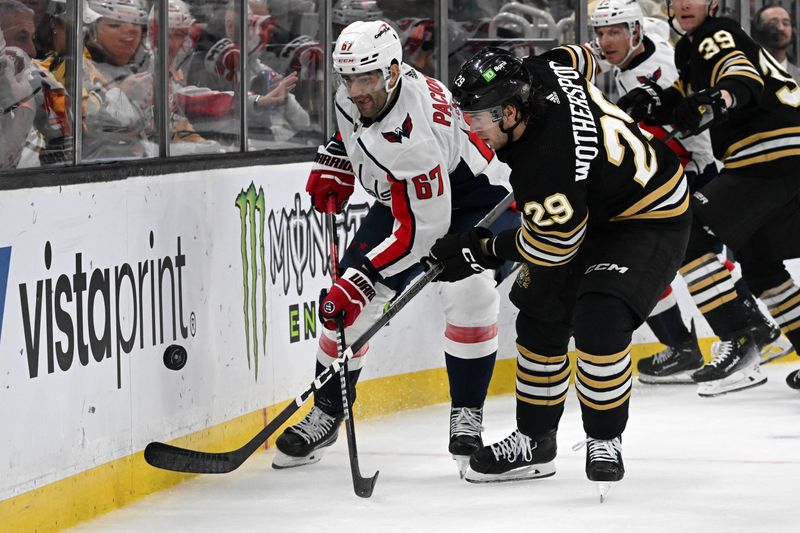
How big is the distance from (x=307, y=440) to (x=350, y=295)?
510 mm

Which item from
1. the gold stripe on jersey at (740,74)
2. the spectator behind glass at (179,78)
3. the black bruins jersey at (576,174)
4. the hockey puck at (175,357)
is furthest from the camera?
the gold stripe on jersey at (740,74)

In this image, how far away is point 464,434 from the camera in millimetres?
3947

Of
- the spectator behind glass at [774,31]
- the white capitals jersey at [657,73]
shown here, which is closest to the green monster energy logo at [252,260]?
the white capitals jersey at [657,73]

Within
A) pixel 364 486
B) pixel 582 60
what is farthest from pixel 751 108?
pixel 364 486

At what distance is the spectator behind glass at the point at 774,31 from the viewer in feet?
21.1

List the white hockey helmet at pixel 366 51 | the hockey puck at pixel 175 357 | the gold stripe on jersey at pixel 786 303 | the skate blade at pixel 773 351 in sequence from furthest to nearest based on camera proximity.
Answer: the skate blade at pixel 773 351 < the gold stripe on jersey at pixel 786 303 < the hockey puck at pixel 175 357 < the white hockey helmet at pixel 366 51

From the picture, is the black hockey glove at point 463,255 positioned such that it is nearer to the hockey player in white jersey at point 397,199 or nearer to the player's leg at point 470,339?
the hockey player in white jersey at point 397,199

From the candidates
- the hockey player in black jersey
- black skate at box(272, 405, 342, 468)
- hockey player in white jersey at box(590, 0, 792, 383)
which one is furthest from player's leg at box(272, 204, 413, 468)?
hockey player in white jersey at box(590, 0, 792, 383)

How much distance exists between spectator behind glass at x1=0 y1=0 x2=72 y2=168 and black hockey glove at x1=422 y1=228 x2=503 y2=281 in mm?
913

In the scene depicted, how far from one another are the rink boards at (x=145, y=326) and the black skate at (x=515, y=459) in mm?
747

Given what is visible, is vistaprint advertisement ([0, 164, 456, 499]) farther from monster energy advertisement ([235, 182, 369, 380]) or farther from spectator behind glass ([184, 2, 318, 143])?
spectator behind glass ([184, 2, 318, 143])

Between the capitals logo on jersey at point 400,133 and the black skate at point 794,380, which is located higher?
the capitals logo on jersey at point 400,133

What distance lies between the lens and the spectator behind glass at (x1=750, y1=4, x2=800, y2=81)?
21.1 feet

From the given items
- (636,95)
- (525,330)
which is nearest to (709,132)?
(636,95)
